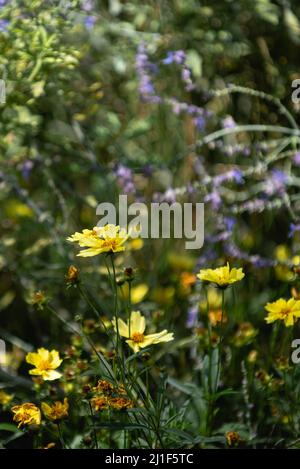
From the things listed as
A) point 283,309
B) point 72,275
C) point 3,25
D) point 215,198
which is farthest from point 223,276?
point 3,25

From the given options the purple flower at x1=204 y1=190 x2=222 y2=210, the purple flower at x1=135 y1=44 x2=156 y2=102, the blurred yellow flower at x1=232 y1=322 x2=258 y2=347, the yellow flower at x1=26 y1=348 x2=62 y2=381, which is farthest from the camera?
the purple flower at x1=135 y1=44 x2=156 y2=102

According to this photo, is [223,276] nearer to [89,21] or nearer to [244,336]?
[244,336]

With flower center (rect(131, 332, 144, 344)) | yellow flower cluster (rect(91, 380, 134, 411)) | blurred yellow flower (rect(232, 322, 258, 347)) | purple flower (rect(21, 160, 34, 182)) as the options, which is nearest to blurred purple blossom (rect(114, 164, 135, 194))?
purple flower (rect(21, 160, 34, 182))

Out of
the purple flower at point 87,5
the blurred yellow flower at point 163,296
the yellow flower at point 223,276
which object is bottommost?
the blurred yellow flower at point 163,296

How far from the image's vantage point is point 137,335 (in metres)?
1.29

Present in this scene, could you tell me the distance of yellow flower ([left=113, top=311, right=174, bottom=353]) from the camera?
1.26 metres

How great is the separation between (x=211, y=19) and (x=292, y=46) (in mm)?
331

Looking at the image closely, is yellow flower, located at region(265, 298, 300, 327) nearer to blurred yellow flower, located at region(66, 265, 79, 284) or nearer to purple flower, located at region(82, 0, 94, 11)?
blurred yellow flower, located at region(66, 265, 79, 284)

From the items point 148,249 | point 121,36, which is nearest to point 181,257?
point 148,249

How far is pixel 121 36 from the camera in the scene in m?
2.22

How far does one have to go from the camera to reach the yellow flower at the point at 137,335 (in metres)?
1.26

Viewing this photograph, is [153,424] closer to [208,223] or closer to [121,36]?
[208,223]

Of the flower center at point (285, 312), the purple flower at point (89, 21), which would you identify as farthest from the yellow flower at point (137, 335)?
the purple flower at point (89, 21)

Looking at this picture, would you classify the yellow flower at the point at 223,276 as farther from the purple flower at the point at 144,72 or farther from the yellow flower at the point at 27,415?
the purple flower at the point at 144,72
